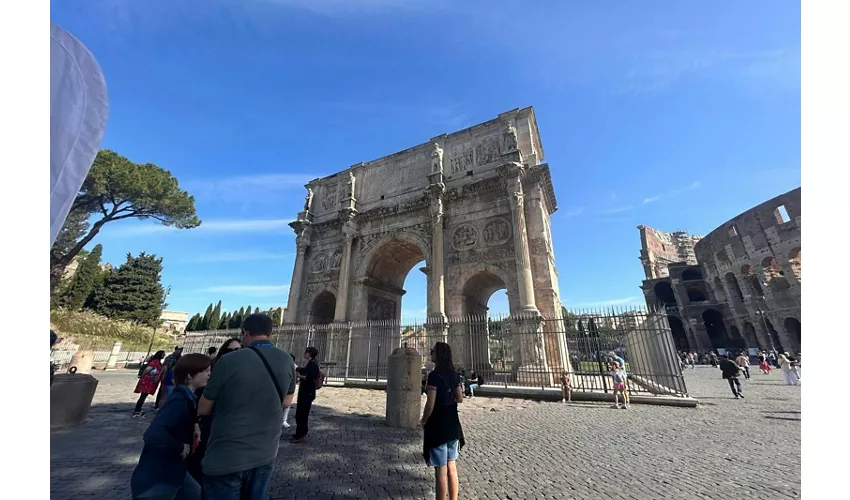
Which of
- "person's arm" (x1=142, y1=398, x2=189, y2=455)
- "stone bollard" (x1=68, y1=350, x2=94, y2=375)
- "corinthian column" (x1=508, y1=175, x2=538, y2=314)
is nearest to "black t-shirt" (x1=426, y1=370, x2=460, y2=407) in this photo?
"person's arm" (x1=142, y1=398, x2=189, y2=455)

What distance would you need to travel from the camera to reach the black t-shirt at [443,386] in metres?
2.78

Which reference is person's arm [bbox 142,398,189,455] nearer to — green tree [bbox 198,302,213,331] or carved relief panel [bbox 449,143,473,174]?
carved relief panel [bbox 449,143,473,174]

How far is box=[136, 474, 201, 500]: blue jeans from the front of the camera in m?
1.70

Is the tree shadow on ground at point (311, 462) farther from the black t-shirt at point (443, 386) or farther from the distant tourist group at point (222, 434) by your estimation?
the distant tourist group at point (222, 434)

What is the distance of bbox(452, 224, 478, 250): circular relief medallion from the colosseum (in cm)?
2530

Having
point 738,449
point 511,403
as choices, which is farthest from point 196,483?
point 511,403

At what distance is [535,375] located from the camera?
10.8 m

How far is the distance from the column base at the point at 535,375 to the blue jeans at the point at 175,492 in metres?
10.4

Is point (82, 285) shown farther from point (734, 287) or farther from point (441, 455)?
point (734, 287)

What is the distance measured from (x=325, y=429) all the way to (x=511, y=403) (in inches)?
203

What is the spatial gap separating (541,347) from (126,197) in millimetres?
26673

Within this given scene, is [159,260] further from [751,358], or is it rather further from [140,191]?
[751,358]

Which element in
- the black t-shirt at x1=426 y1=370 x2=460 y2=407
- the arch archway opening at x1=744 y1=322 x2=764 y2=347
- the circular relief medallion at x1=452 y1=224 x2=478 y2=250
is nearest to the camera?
the black t-shirt at x1=426 y1=370 x2=460 y2=407

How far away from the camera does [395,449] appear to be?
4.61 metres
